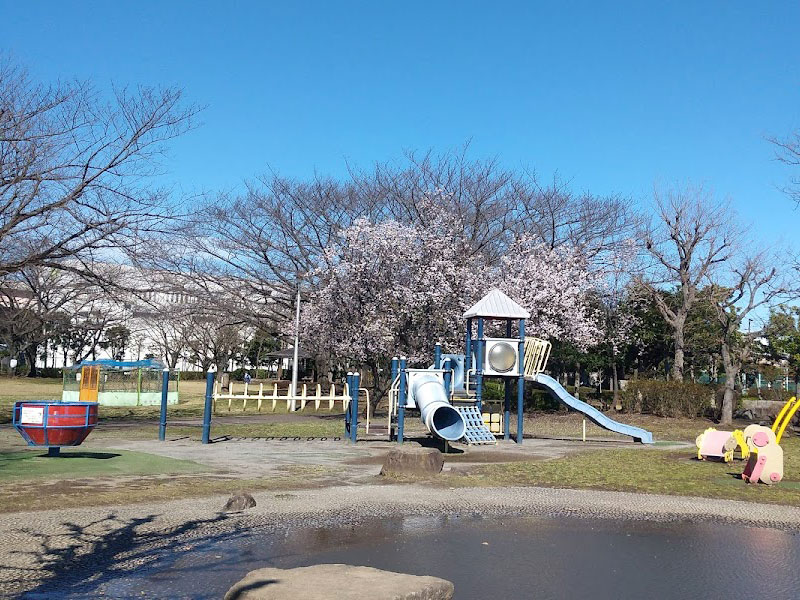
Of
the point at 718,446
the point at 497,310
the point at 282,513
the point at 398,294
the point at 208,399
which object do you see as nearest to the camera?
the point at 282,513

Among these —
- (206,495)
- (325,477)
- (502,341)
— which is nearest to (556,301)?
(502,341)

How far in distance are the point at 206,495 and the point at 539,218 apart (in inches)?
1065

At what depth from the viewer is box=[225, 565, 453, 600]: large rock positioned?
4.28 meters

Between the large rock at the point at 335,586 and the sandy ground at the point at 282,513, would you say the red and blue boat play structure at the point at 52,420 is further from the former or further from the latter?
the large rock at the point at 335,586

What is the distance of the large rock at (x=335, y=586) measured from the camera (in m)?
4.28

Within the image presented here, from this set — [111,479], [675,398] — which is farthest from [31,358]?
[111,479]

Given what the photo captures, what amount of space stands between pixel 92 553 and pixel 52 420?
6.75 metres

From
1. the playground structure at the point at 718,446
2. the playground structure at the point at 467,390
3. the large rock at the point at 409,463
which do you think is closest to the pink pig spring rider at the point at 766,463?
the playground structure at the point at 718,446

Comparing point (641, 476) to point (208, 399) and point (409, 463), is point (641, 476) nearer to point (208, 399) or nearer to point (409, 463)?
point (409, 463)

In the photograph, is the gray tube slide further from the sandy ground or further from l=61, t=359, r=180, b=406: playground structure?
l=61, t=359, r=180, b=406: playground structure

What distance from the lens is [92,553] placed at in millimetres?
6738

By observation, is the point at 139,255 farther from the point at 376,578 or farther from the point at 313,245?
the point at 313,245

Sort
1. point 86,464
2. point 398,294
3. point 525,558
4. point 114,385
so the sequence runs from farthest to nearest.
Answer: point 114,385 → point 398,294 → point 86,464 → point 525,558

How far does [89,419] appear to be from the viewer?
42.9ft
